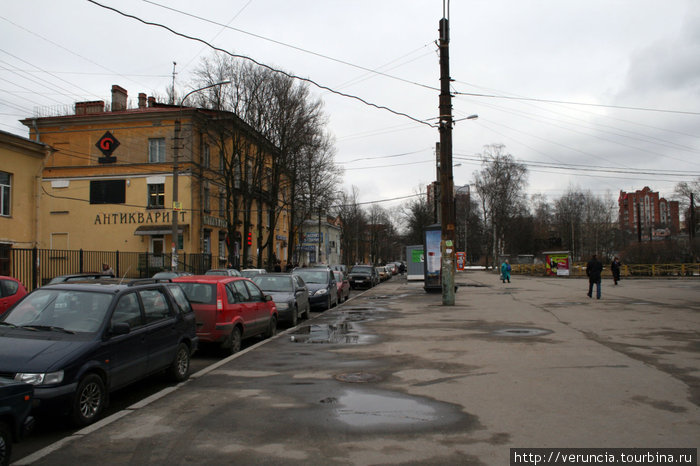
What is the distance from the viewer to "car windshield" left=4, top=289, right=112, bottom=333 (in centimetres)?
627

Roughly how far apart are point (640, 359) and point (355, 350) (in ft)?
15.7

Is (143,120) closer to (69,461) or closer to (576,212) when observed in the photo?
(69,461)

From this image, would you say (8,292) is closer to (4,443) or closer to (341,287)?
(4,443)

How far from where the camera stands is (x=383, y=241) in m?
114

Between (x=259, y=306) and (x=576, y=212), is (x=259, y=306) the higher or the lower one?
the lower one

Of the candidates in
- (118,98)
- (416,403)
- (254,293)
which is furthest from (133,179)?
(416,403)

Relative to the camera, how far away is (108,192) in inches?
1483

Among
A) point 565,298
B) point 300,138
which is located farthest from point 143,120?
point 565,298

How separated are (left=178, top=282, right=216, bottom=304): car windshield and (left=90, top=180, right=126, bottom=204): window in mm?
29893

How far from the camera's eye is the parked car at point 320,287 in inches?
762

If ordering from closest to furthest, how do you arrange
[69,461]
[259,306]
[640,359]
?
1. [69,461]
2. [640,359]
3. [259,306]

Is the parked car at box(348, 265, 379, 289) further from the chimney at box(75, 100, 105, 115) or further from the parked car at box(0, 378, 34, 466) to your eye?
the parked car at box(0, 378, 34, 466)

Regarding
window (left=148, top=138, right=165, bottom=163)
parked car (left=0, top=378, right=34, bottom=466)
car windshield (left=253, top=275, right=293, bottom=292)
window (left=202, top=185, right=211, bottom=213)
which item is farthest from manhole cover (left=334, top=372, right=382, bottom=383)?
window (left=148, top=138, right=165, bottom=163)

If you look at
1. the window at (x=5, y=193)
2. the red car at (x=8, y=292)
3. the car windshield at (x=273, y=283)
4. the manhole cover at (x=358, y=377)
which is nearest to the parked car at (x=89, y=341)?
the manhole cover at (x=358, y=377)
